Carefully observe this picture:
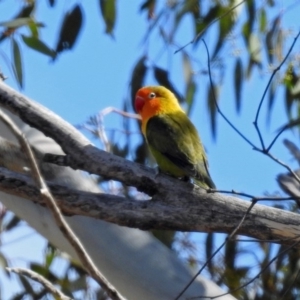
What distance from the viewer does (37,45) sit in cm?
290

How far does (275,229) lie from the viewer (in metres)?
2.05

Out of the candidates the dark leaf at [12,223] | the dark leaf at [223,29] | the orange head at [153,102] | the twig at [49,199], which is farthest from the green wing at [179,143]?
the twig at [49,199]

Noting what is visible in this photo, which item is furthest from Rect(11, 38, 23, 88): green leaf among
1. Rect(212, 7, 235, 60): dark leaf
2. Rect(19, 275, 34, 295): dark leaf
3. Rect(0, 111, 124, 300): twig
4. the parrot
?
Rect(0, 111, 124, 300): twig

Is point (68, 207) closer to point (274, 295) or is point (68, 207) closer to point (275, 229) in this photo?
point (275, 229)

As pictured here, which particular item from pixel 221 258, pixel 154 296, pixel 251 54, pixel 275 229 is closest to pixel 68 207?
pixel 154 296

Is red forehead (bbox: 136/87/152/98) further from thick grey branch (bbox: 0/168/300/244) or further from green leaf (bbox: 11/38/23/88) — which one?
thick grey branch (bbox: 0/168/300/244)

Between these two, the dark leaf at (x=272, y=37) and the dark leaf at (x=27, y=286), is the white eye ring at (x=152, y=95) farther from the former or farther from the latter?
the dark leaf at (x=27, y=286)

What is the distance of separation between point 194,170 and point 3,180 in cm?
78

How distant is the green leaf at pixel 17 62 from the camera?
2916 millimetres

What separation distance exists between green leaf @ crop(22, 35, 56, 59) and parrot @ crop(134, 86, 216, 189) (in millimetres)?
462

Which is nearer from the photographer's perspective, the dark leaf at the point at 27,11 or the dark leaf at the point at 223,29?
the dark leaf at the point at 223,29

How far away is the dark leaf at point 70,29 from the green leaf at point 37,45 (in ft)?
1.02

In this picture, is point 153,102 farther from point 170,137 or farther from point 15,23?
point 15,23

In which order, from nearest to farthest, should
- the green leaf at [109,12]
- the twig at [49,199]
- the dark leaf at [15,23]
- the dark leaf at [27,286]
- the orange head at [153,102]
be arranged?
the twig at [49,199] < the dark leaf at [15,23] < the orange head at [153,102] < the green leaf at [109,12] < the dark leaf at [27,286]
